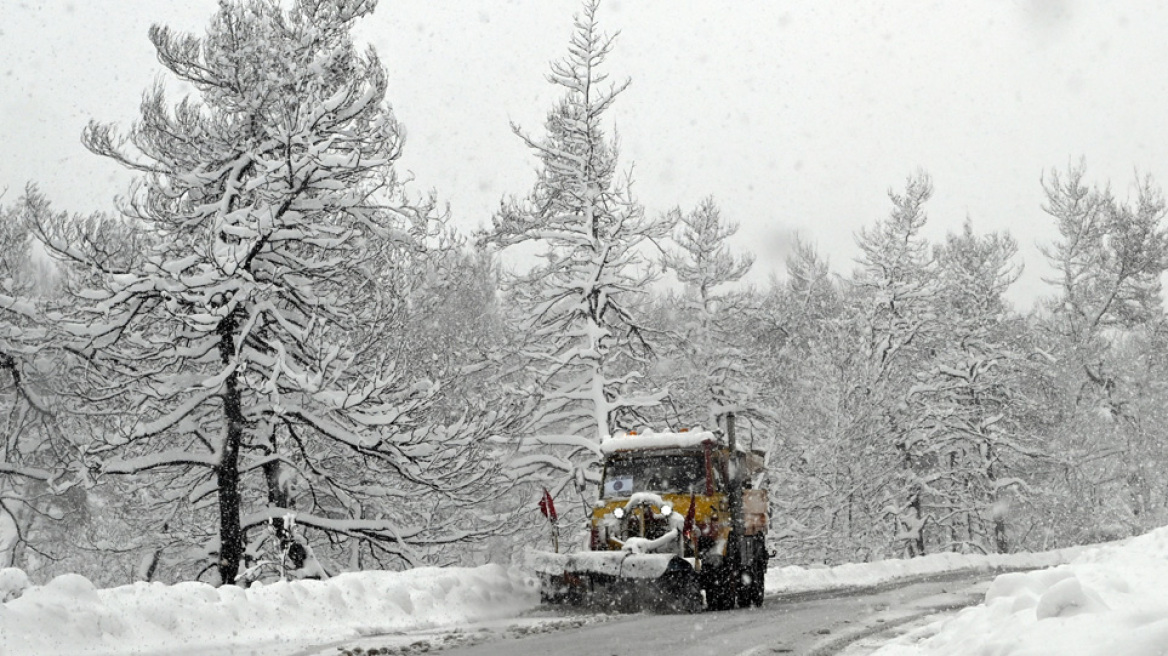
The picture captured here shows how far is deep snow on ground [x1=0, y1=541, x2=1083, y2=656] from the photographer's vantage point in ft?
25.1

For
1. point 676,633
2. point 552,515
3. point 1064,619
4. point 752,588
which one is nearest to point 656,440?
point 552,515

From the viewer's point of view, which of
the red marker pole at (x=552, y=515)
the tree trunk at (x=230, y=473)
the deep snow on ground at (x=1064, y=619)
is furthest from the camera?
the tree trunk at (x=230, y=473)

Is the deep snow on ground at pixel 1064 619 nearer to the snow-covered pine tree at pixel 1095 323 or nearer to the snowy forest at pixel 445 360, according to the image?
the snowy forest at pixel 445 360

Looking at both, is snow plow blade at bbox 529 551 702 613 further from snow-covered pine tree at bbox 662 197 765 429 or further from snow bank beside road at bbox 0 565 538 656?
snow-covered pine tree at bbox 662 197 765 429

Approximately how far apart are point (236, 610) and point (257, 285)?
5.94m

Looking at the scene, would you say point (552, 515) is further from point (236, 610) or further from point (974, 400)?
point (974, 400)

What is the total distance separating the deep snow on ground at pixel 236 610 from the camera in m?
7.66

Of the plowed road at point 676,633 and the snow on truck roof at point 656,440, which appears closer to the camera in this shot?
the plowed road at point 676,633

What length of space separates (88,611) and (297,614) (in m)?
2.10

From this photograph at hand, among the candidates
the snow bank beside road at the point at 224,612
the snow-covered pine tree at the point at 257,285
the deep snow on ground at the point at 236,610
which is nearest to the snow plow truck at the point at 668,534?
the deep snow on ground at the point at 236,610

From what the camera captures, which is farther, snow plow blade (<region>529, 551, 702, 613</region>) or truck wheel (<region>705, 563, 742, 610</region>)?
truck wheel (<region>705, 563, 742, 610</region>)

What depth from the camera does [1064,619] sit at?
618 centimetres

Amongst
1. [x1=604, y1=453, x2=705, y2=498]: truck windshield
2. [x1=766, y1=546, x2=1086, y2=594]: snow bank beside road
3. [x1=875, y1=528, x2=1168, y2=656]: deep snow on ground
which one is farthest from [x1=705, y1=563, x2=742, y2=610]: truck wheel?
[x1=766, y1=546, x2=1086, y2=594]: snow bank beside road

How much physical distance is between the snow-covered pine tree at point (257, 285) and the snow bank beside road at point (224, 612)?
8.60 feet
